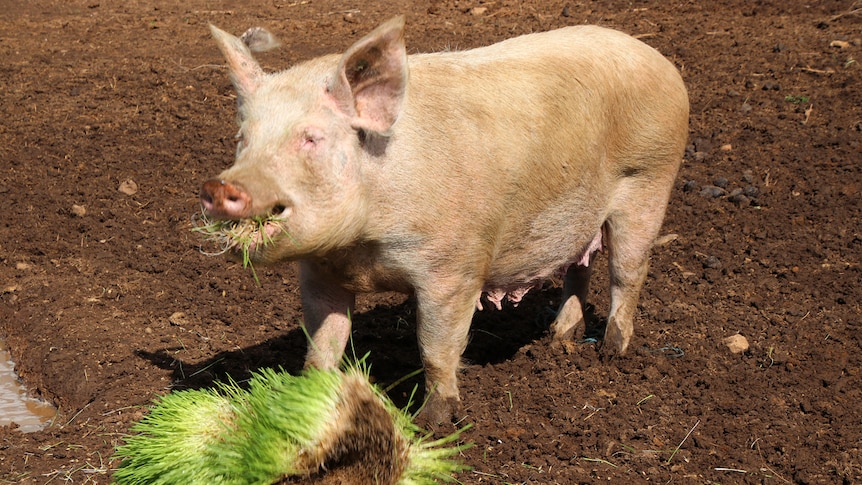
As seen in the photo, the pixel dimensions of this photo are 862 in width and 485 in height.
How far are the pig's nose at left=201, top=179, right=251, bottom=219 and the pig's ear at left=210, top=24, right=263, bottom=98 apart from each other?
68 cm

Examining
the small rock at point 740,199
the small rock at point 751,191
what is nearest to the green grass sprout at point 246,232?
the small rock at point 740,199

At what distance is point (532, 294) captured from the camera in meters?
6.74

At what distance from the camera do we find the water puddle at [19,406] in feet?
17.2

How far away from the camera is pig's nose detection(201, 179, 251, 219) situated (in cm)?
347

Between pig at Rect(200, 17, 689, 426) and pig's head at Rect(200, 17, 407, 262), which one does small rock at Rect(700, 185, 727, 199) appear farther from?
pig's head at Rect(200, 17, 407, 262)

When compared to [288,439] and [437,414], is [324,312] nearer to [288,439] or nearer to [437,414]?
[437,414]

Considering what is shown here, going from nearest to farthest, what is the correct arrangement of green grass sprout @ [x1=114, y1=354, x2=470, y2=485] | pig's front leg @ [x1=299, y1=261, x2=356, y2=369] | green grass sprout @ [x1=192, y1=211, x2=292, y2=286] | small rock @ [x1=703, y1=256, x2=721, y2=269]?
green grass sprout @ [x1=114, y1=354, x2=470, y2=485] < green grass sprout @ [x1=192, y1=211, x2=292, y2=286] < pig's front leg @ [x1=299, y1=261, x2=356, y2=369] < small rock @ [x1=703, y1=256, x2=721, y2=269]

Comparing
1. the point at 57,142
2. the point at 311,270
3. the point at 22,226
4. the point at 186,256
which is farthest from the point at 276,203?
the point at 57,142

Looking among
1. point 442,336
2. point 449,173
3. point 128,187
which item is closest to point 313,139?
point 449,173

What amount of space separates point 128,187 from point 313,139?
408cm

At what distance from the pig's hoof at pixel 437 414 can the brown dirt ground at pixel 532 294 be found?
15 cm

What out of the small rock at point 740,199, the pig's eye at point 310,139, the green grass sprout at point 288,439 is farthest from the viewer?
the small rock at point 740,199

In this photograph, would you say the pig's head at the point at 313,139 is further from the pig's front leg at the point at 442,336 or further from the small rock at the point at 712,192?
the small rock at the point at 712,192

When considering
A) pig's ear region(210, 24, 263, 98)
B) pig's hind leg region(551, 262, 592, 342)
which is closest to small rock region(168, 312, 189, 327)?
pig's hind leg region(551, 262, 592, 342)
